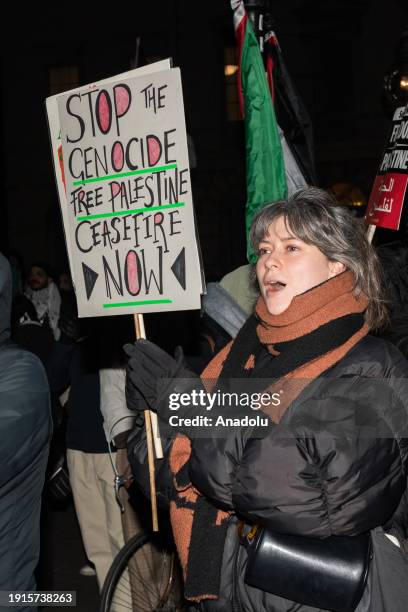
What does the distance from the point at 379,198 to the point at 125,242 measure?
1.69 meters

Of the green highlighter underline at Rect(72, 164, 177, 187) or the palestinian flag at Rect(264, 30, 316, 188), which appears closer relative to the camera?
the green highlighter underline at Rect(72, 164, 177, 187)

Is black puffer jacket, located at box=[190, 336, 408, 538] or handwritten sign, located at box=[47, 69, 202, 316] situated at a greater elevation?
handwritten sign, located at box=[47, 69, 202, 316]

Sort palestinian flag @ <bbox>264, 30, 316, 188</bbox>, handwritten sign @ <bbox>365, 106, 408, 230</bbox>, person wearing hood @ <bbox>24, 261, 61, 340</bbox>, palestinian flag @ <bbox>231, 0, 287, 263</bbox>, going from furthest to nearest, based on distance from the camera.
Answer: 1. person wearing hood @ <bbox>24, 261, 61, 340</bbox>
2. palestinian flag @ <bbox>264, 30, 316, 188</bbox>
3. palestinian flag @ <bbox>231, 0, 287, 263</bbox>
4. handwritten sign @ <bbox>365, 106, 408, 230</bbox>

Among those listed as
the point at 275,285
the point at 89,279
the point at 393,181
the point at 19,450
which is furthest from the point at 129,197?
the point at 393,181

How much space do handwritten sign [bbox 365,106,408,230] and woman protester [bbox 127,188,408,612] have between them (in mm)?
1240

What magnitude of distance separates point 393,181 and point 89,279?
5.92 feet

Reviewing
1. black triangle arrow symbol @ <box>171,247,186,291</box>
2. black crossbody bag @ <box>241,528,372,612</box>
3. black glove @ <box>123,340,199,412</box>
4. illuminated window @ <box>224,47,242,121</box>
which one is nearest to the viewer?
black crossbody bag @ <box>241,528,372,612</box>

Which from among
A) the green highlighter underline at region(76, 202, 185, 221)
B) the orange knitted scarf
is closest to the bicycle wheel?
the orange knitted scarf

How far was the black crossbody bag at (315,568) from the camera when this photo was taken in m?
2.62

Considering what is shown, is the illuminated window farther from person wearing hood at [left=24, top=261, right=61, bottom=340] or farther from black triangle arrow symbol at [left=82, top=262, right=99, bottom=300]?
black triangle arrow symbol at [left=82, top=262, right=99, bottom=300]

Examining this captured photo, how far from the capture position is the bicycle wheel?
4801mm

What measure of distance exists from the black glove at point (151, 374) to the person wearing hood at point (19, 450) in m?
0.31

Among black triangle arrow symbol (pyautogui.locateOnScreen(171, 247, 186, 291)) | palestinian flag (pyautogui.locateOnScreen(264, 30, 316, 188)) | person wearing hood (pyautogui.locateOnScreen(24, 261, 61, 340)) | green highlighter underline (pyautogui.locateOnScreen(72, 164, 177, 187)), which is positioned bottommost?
person wearing hood (pyautogui.locateOnScreen(24, 261, 61, 340))

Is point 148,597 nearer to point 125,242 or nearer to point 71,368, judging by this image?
point 71,368
